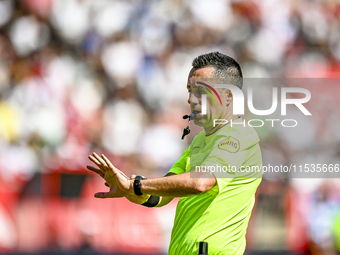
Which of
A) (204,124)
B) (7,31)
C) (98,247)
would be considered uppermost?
(7,31)

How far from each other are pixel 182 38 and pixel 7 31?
2.90 metres

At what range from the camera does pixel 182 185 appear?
2.50 m

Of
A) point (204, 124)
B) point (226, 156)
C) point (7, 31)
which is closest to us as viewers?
point (226, 156)

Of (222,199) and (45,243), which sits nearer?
(222,199)

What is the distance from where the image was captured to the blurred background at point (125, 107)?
259 inches

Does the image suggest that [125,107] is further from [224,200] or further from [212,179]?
[212,179]

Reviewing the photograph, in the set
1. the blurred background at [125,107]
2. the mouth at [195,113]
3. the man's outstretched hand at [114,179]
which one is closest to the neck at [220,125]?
the mouth at [195,113]

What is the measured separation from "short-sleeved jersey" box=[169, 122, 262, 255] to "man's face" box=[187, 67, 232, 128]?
11 centimetres

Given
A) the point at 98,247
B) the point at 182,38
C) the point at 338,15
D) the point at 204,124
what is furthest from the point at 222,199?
the point at 338,15

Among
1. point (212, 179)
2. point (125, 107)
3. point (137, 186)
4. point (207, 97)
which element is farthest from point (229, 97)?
point (125, 107)

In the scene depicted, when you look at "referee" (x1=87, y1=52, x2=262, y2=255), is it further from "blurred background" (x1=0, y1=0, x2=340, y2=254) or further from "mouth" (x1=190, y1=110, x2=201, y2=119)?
"blurred background" (x1=0, y1=0, x2=340, y2=254)

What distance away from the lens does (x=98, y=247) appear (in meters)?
6.59

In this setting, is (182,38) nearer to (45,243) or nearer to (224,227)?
(45,243)

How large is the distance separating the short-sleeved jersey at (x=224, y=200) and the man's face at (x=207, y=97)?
0.11 m
